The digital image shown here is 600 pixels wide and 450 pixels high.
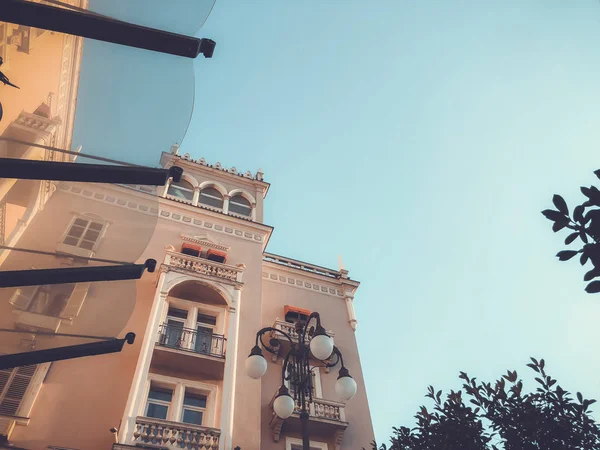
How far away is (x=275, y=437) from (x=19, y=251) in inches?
446

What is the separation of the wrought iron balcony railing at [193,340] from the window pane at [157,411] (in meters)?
1.78

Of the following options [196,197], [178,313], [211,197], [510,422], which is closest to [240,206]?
[211,197]

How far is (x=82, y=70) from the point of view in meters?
4.60

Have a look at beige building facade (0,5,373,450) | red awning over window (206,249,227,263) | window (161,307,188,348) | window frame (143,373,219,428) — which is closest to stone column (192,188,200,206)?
beige building facade (0,5,373,450)

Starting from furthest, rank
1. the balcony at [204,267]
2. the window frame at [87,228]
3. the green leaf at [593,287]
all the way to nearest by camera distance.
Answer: the balcony at [204,267] < the window frame at [87,228] < the green leaf at [593,287]

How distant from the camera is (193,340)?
573 inches

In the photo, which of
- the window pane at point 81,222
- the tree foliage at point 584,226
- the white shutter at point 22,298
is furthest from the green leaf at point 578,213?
the white shutter at point 22,298

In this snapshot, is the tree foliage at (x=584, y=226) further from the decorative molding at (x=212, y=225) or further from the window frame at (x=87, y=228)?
the decorative molding at (x=212, y=225)

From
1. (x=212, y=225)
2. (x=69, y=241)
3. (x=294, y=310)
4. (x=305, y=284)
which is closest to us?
(x=69, y=241)

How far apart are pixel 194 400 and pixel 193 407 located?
1.21 feet

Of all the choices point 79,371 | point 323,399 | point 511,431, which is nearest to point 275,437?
point 323,399

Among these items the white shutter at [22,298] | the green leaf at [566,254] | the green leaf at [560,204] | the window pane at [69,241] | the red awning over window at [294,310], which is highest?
the red awning over window at [294,310]

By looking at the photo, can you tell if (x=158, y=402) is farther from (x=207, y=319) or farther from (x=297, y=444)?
(x=297, y=444)

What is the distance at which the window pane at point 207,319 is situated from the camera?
1600 centimetres
